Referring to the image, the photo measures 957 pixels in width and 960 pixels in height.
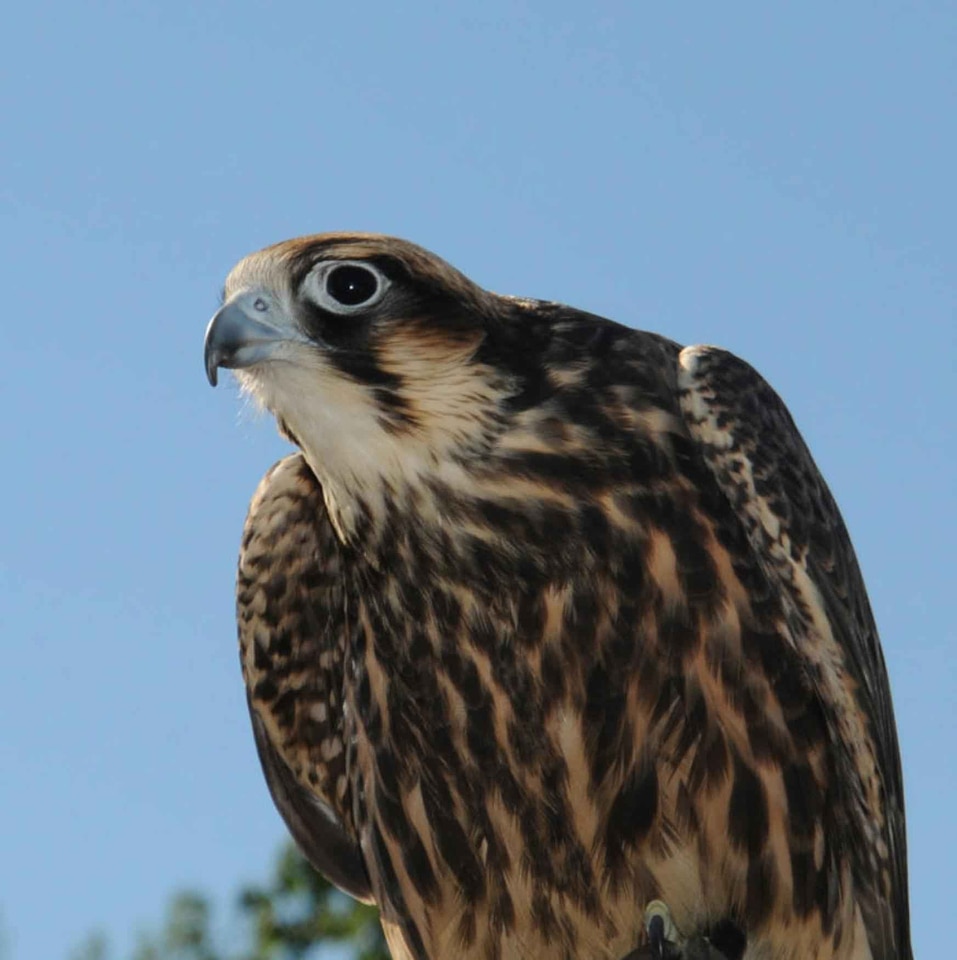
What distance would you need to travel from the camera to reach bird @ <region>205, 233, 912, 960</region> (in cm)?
489

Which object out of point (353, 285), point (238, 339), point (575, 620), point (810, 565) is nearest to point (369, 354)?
point (353, 285)

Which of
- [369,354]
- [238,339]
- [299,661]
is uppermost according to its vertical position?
[238,339]

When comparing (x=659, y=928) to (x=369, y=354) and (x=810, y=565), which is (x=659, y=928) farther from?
(x=369, y=354)

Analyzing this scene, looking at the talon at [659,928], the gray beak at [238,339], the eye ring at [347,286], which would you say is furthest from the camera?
the talon at [659,928]

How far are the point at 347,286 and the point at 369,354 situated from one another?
20 centimetres

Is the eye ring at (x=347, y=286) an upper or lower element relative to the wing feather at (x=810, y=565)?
upper

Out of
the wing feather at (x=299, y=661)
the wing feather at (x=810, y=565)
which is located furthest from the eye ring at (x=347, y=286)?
the wing feather at (x=299, y=661)

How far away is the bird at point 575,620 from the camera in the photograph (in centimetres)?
489

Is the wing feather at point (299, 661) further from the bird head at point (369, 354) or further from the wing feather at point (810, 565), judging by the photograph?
the wing feather at point (810, 565)

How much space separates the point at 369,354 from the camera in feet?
15.9

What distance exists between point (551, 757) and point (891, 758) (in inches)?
46.0

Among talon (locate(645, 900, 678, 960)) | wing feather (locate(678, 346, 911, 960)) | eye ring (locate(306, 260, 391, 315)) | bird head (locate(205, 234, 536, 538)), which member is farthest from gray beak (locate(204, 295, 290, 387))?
talon (locate(645, 900, 678, 960))

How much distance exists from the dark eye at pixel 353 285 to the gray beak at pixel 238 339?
7.4 inches

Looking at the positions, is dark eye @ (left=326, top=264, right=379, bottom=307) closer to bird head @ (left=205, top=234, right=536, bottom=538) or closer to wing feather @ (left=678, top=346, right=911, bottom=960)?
bird head @ (left=205, top=234, right=536, bottom=538)
